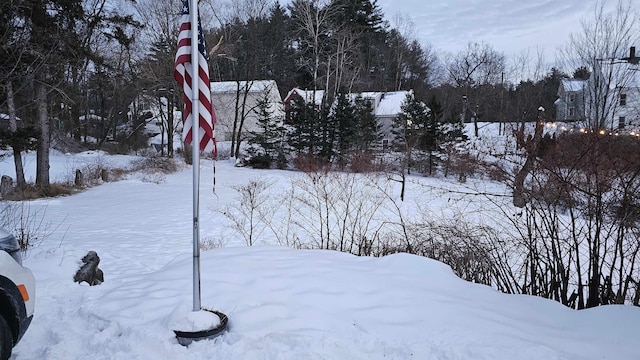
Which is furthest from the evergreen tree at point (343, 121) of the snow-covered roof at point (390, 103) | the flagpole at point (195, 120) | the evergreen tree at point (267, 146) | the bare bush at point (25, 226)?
the flagpole at point (195, 120)

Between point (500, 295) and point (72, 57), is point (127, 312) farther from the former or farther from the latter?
point (72, 57)

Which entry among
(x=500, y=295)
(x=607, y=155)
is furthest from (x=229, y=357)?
(x=607, y=155)

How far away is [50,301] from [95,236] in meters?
5.90

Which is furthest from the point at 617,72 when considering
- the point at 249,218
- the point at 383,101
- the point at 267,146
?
the point at 383,101

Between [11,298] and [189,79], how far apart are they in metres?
2.20

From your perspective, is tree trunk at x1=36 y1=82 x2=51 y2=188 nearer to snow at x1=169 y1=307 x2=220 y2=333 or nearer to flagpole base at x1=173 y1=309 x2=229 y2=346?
snow at x1=169 y1=307 x2=220 y2=333

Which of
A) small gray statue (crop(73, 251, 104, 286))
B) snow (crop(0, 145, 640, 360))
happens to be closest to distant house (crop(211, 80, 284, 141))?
small gray statue (crop(73, 251, 104, 286))

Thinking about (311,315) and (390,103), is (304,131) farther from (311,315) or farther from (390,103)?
(311,315)

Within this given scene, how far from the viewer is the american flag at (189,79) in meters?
3.68

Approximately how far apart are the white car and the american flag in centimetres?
155

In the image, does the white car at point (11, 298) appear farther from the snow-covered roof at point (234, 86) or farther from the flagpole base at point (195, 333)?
the snow-covered roof at point (234, 86)

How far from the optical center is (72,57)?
1502 cm

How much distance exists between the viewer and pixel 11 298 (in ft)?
9.43

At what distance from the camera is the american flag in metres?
3.68
